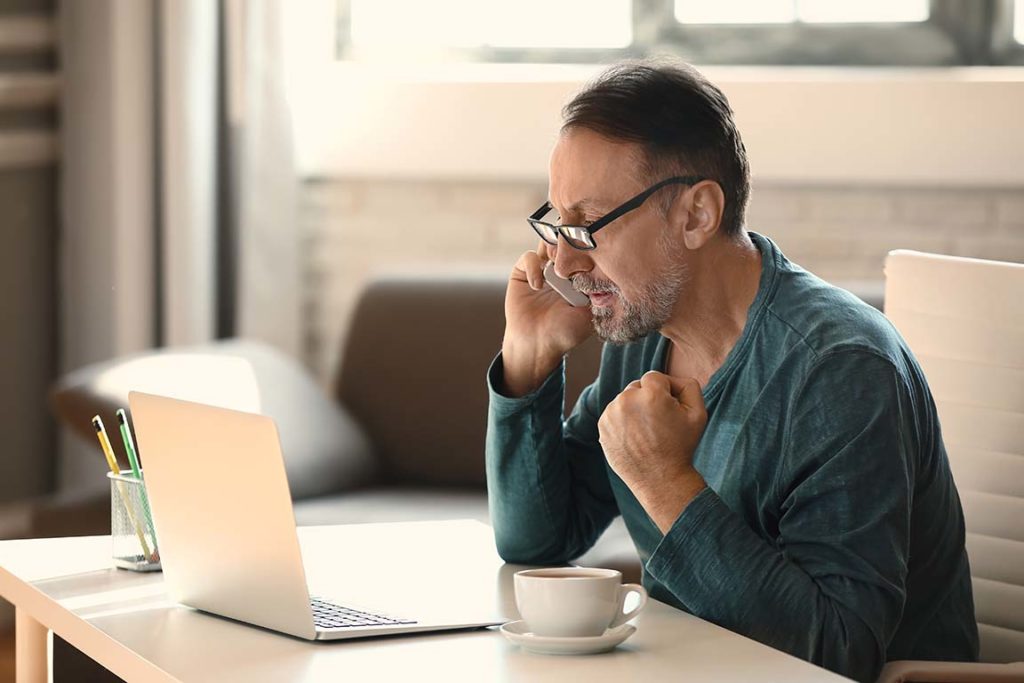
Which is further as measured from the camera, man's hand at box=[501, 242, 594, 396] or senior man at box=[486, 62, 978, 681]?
man's hand at box=[501, 242, 594, 396]

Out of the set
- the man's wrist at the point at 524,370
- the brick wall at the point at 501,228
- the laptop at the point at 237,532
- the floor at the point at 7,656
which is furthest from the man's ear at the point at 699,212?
the floor at the point at 7,656

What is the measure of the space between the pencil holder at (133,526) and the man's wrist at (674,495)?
555mm

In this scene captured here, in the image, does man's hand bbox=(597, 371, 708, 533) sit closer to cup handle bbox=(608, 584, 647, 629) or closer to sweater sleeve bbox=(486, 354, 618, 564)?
cup handle bbox=(608, 584, 647, 629)

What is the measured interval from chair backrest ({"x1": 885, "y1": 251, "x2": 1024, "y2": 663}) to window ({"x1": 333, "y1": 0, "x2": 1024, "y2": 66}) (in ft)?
6.20

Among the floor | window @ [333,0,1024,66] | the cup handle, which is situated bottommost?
the floor

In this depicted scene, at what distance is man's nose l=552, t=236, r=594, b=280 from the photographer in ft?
5.66

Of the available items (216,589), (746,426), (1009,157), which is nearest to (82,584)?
(216,589)

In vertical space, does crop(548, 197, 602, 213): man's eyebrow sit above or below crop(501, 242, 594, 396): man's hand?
above

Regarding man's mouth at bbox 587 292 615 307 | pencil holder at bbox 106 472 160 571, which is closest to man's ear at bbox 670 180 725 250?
man's mouth at bbox 587 292 615 307

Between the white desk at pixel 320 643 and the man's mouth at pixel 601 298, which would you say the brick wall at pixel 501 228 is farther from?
the white desk at pixel 320 643

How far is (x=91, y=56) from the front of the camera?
4.09m

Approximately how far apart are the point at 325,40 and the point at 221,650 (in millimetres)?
3051

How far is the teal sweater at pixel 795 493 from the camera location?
4.74 ft

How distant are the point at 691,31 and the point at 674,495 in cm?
268
